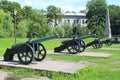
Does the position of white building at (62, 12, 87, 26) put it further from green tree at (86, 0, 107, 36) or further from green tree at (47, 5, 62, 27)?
green tree at (86, 0, 107, 36)

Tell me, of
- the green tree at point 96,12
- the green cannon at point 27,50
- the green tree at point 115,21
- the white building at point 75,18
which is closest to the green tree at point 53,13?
the green tree at point 96,12

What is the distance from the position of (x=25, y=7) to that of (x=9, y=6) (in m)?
7.14

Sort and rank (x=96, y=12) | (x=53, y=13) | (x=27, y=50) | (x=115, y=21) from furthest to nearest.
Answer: (x=53, y=13), (x=96, y=12), (x=115, y=21), (x=27, y=50)

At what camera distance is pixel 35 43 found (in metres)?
11.5

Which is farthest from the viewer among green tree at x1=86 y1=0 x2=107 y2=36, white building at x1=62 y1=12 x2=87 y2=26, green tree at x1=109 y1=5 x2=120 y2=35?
white building at x1=62 y1=12 x2=87 y2=26

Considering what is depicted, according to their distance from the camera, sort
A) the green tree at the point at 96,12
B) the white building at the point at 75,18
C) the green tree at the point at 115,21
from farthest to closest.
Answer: the white building at the point at 75,18 < the green tree at the point at 96,12 < the green tree at the point at 115,21

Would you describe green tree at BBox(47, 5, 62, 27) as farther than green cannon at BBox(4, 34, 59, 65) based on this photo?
Yes

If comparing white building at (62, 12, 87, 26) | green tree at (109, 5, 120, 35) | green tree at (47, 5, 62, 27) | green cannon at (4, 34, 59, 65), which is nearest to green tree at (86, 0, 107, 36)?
green tree at (109, 5, 120, 35)

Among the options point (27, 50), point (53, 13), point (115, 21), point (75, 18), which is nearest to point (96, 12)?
point (115, 21)

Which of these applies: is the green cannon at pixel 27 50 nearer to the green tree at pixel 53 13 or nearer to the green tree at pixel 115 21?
the green tree at pixel 115 21

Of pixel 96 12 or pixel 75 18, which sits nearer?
pixel 96 12

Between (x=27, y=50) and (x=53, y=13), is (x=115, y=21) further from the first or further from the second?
(x=27, y=50)

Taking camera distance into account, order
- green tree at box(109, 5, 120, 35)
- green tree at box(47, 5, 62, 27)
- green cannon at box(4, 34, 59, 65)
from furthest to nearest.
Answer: green tree at box(47, 5, 62, 27) < green tree at box(109, 5, 120, 35) < green cannon at box(4, 34, 59, 65)

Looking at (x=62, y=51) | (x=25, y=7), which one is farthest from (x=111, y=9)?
(x=62, y=51)
